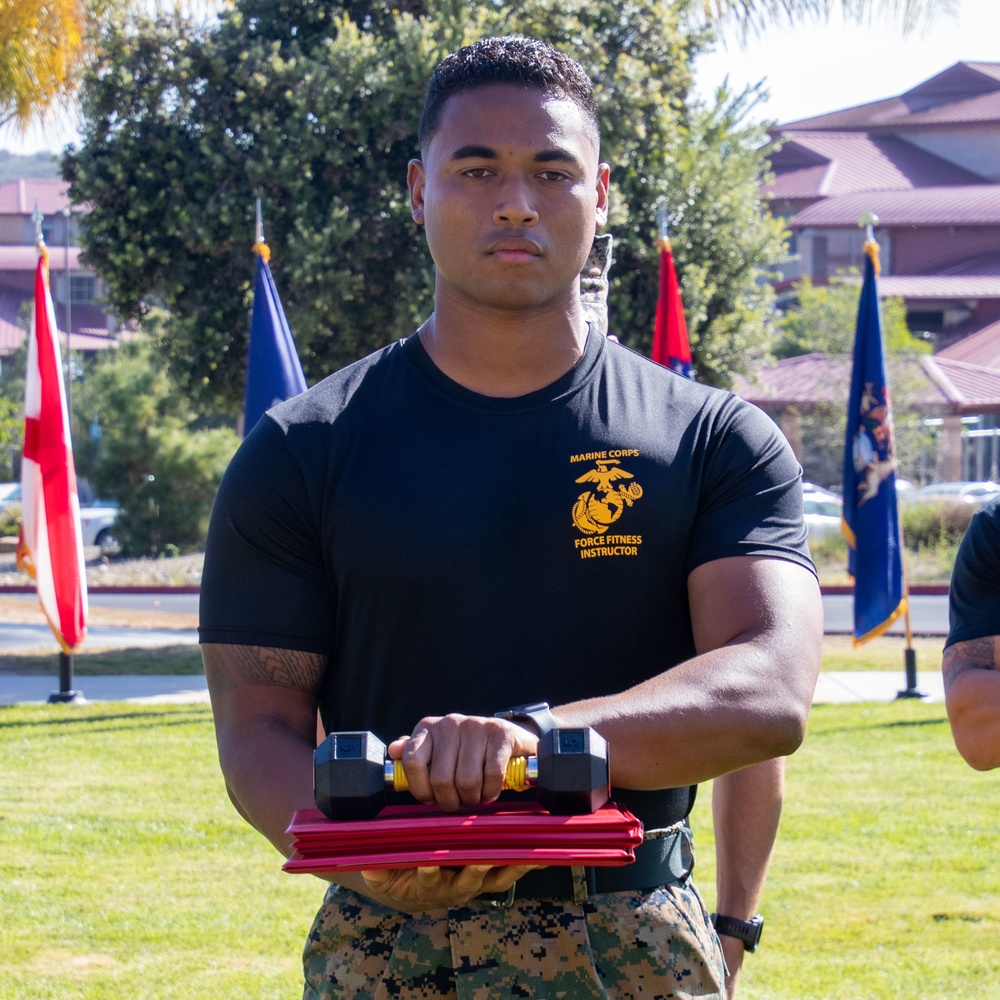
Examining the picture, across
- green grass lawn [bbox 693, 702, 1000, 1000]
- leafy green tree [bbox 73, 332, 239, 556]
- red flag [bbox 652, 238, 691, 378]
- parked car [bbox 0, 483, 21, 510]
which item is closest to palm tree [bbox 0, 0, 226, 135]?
red flag [bbox 652, 238, 691, 378]

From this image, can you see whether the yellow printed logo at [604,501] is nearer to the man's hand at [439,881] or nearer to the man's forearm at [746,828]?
the man's hand at [439,881]

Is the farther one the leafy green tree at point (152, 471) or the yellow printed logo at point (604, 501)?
the leafy green tree at point (152, 471)

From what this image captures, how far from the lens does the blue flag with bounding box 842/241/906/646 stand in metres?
10.3

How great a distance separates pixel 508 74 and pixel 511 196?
20 centimetres

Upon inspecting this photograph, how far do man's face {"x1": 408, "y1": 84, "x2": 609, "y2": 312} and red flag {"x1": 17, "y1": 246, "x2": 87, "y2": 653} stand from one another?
317 inches

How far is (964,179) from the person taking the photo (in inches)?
2266

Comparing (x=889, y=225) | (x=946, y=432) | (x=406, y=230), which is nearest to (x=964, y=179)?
Result: (x=889, y=225)

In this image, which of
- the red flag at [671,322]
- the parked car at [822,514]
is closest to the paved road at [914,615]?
the parked car at [822,514]

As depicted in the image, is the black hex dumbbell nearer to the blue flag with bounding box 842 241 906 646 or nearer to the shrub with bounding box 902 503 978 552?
the blue flag with bounding box 842 241 906 646

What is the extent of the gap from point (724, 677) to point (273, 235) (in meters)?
11.4

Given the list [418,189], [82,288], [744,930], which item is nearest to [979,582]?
[744,930]

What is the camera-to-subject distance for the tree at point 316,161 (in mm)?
12438

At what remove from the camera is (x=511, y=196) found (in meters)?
2.04

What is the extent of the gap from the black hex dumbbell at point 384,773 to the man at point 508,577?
0.29 meters
